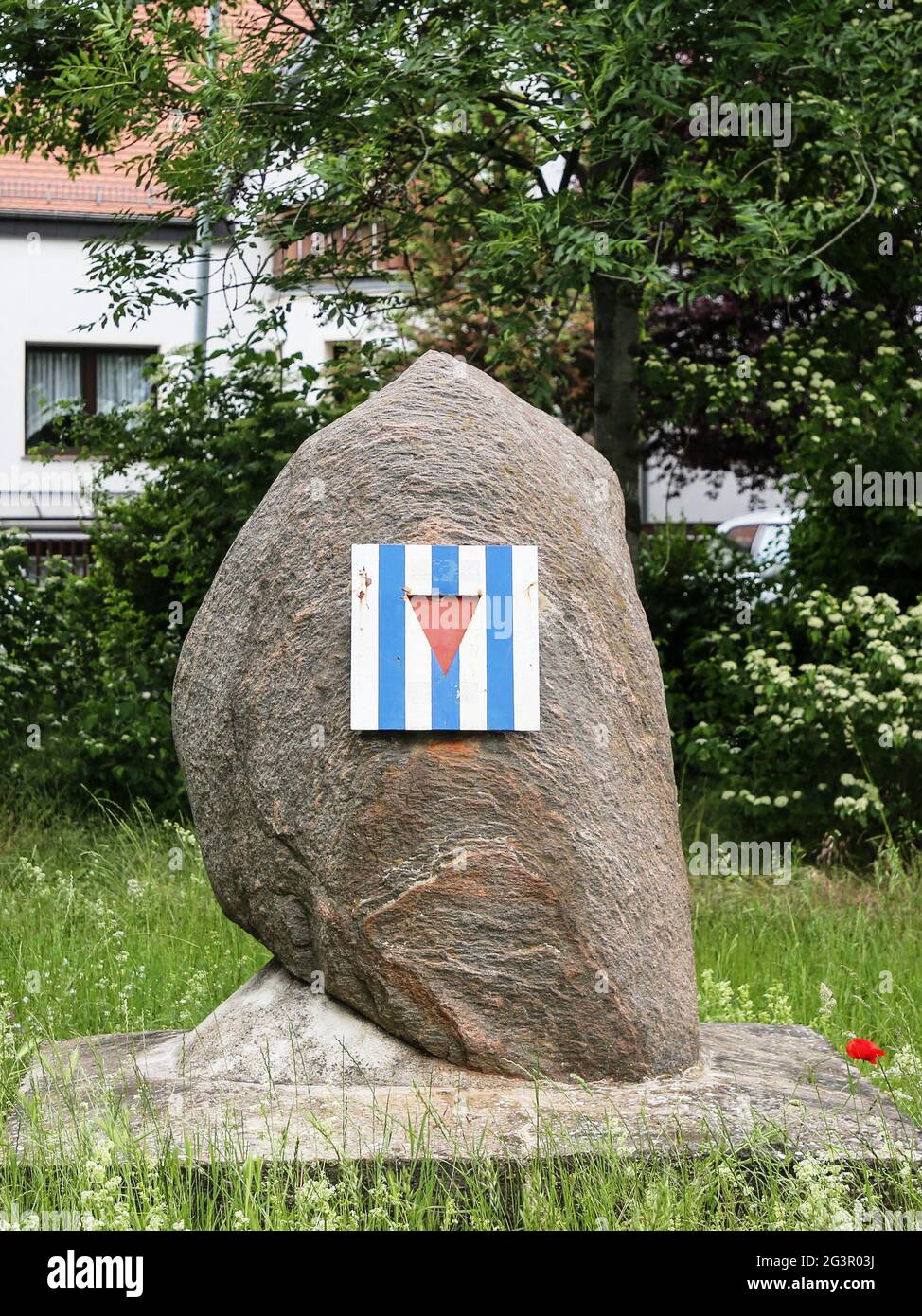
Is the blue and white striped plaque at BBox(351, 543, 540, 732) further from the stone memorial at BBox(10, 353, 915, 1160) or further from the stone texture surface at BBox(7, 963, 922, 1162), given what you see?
the stone texture surface at BBox(7, 963, 922, 1162)

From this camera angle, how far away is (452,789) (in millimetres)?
3492

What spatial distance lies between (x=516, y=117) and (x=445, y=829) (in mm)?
4347

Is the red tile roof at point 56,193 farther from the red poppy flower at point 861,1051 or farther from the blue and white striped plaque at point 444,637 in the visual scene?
the red poppy flower at point 861,1051

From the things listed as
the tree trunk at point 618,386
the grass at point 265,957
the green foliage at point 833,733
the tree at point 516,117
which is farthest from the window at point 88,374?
the green foliage at point 833,733

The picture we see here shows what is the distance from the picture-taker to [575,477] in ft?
13.2

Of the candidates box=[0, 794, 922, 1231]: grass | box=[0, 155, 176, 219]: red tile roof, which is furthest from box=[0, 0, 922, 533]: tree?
box=[0, 155, 176, 219]: red tile roof

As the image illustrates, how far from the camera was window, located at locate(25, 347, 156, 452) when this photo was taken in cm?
1852

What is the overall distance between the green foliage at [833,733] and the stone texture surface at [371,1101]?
311cm

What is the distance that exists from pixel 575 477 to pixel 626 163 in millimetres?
4567

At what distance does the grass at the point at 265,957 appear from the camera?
9.71 ft

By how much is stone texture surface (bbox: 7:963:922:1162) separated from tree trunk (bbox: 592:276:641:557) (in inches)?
207

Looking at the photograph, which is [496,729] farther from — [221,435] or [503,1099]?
[221,435]

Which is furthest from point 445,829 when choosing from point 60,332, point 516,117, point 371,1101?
point 60,332

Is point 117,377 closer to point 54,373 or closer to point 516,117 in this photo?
point 54,373
